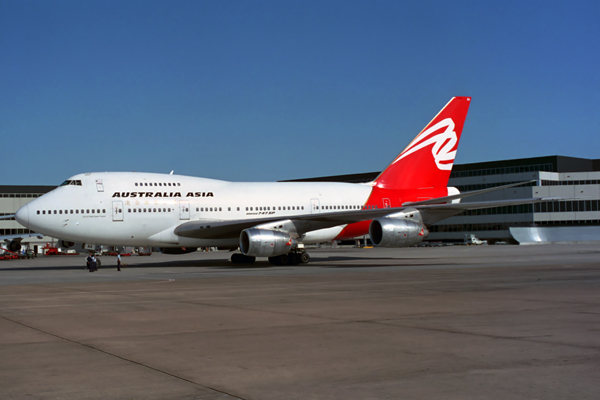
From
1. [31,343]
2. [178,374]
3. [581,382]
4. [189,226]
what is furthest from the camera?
[189,226]

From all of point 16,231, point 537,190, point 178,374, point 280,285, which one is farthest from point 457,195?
point 16,231

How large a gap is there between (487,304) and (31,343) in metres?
7.91

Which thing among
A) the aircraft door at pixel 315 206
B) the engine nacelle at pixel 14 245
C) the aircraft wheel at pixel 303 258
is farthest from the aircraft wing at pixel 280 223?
the engine nacelle at pixel 14 245

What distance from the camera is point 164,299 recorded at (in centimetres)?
1387

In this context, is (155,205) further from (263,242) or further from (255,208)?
(263,242)

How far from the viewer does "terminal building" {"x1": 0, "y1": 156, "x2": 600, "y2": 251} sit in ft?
297

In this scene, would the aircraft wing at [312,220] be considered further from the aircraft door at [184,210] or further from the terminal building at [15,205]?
the terminal building at [15,205]

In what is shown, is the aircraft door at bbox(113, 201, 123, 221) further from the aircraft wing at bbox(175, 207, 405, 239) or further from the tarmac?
the tarmac

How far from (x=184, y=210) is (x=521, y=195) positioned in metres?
72.7

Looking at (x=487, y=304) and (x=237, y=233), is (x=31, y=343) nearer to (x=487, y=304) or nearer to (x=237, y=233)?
(x=487, y=304)

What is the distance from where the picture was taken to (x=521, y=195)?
92062 millimetres

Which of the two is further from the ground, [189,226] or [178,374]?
[189,226]

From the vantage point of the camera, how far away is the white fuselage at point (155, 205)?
28984 millimetres

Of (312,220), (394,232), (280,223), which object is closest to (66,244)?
(280,223)
